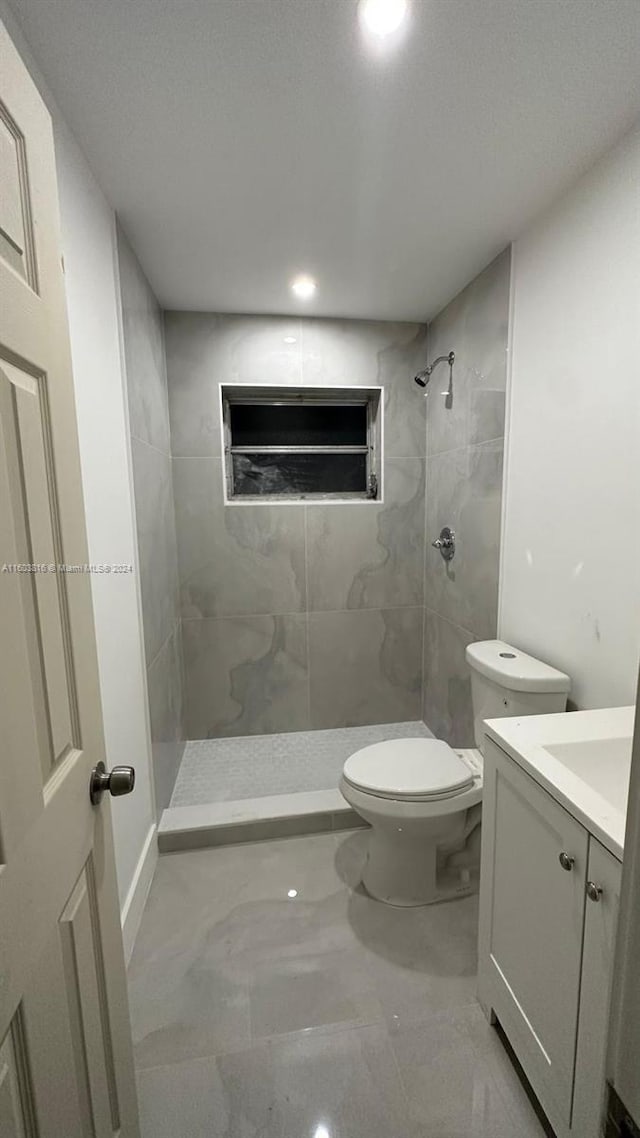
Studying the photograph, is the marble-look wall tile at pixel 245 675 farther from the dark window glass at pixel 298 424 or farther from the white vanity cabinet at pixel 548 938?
the white vanity cabinet at pixel 548 938

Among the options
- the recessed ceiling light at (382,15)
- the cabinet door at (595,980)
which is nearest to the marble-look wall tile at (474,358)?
the recessed ceiling light at (382,15)

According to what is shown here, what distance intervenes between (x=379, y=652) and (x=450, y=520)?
856 millimetres

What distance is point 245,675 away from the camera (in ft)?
8.05

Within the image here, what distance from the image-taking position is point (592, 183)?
1.25 m

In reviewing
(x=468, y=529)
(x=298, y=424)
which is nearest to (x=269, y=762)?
(x=468, y=529)

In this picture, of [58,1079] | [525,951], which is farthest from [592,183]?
[58,1079]

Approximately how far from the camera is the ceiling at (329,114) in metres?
0.87

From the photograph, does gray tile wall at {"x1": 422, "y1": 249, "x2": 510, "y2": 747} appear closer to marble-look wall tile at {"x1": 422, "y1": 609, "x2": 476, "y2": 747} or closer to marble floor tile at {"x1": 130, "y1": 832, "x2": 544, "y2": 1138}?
marble-look wall tile at {"x1": 422, "y1": 609, "x2": 476, "y2": 747}

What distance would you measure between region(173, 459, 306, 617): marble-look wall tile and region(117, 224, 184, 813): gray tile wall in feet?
0.26

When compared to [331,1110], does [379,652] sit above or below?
above

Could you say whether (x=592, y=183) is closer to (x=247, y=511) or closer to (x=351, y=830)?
(x=247, y=511)

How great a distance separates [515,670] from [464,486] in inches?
35.8

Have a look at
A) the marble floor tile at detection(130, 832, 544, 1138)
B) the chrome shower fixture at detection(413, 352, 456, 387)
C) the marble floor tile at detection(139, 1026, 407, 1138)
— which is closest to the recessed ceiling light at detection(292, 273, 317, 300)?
the chrome shower fixture at detection(413, 352, 456, 387)

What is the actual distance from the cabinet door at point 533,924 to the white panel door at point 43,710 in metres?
0.84
